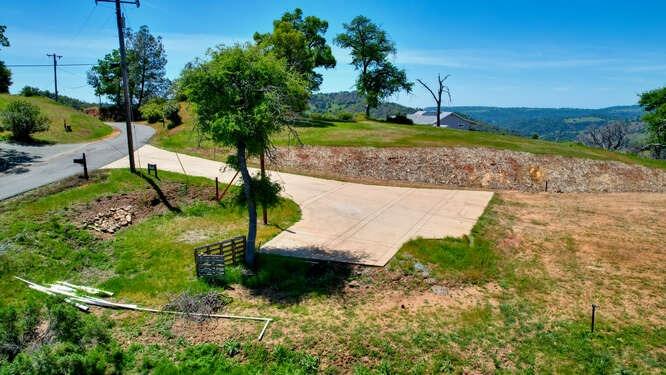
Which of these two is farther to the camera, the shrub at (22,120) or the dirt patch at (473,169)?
the shrub at (22,120)

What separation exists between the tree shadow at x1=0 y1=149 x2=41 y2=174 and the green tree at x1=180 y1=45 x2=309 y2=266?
15.0 m

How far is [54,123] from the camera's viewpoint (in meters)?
34.8

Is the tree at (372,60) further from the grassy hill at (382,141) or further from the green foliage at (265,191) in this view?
the green foliage at (265,191)

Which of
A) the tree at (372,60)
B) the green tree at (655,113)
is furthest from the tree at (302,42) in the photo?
the green tree at (655,113)

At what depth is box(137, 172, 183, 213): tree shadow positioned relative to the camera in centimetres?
1952

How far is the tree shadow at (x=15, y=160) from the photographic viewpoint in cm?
2145

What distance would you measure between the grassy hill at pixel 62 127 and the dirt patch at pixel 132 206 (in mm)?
15432

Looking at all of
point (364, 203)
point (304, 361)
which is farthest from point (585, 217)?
point (304, 361)

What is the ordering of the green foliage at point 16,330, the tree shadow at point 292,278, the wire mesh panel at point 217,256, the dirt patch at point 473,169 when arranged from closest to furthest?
1. the green foliage at point 16,330
2. the tree shadow at point 292,278
3. the wire mesh panel at point 217,256
4. the dirt patch at point 473,169

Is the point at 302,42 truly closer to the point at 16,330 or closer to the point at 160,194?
the point at 160,194

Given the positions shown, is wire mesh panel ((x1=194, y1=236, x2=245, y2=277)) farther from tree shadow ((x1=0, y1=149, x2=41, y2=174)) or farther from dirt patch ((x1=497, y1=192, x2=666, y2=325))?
tree shadow ((x1=0, y1=149, x2=41, y2=174))

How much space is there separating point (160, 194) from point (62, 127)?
20.4 metres

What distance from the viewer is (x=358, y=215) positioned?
759 inches

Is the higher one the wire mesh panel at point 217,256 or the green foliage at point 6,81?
the green foliage at point 6,81
